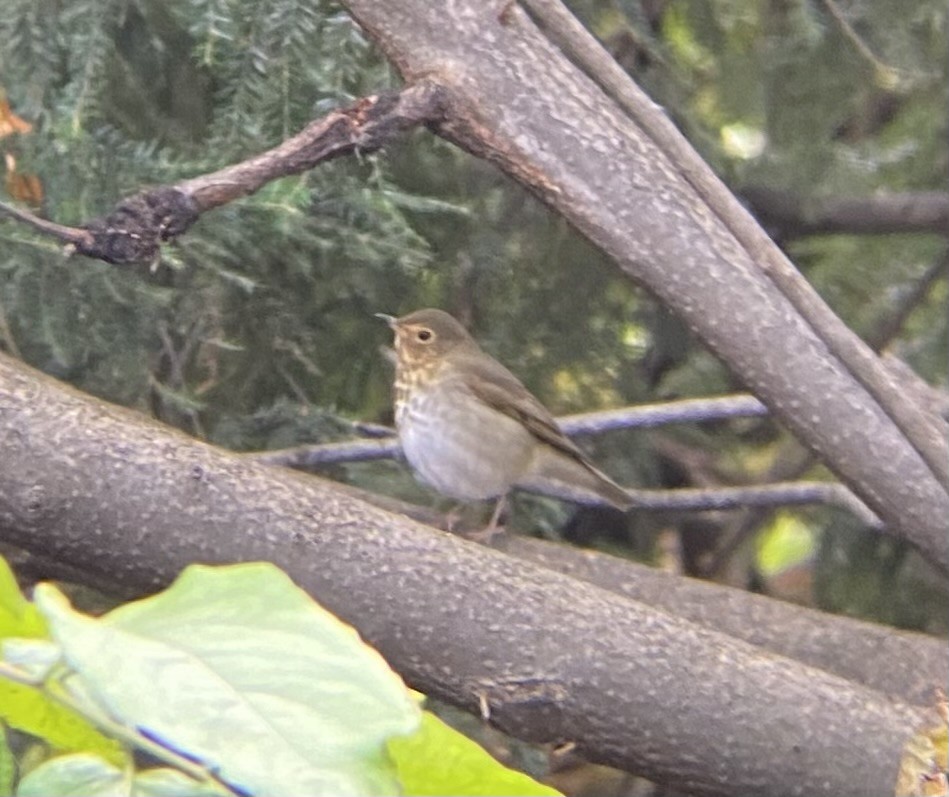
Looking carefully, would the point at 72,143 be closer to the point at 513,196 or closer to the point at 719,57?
the point at 513,196

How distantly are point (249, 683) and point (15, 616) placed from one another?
0.60ft

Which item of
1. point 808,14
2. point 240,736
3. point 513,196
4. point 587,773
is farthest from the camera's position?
point 587,773

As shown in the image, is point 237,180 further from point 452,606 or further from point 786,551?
point 786,551

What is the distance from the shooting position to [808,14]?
2711mm

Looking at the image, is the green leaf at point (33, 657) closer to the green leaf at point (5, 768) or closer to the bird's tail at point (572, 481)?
the green leaf at point (5, 768)

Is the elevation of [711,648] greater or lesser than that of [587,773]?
greater

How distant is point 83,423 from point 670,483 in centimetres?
214

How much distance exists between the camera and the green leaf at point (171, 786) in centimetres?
71

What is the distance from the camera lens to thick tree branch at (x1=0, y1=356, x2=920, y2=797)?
1.71 m

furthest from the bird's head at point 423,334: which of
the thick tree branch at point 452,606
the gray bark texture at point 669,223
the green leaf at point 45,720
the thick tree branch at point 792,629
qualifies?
the green leaf at point 45,720

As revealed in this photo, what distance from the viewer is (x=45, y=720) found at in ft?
2.90

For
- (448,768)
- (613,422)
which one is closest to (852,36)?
(613,422)

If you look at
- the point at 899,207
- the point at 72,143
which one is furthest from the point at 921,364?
the point at 72,143

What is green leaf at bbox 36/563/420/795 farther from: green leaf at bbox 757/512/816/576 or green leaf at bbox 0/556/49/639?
green leaf at bbox 757/512/816/576
